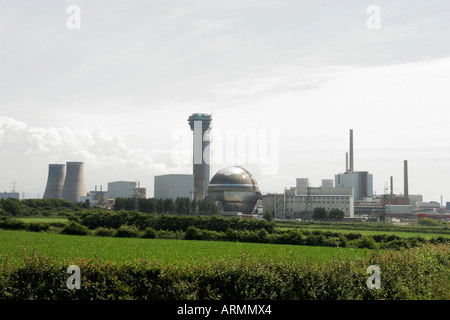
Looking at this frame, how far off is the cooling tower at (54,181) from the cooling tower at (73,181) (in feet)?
23.3

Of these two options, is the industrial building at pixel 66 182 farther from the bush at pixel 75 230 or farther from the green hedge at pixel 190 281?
the green hedge at pixel 190 281

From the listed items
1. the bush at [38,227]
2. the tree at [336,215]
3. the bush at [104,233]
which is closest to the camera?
the bush at [104,233]

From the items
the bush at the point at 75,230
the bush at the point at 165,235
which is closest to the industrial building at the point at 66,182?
the bush at the point at 75,230

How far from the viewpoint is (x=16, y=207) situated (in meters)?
98.4

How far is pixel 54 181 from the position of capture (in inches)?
6368

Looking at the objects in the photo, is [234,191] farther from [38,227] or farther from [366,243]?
[366,243]

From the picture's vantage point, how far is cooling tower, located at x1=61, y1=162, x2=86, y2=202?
503 ft

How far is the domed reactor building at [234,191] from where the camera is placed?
14288 centimetres

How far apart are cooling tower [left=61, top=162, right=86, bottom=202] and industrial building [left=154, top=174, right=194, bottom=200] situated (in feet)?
→ 87.4

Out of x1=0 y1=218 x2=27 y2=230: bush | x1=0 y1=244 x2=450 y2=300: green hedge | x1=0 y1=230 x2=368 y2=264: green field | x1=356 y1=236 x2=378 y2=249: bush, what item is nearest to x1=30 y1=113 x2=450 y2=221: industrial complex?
x1=0 y1=218 x2=27 y2=230: bush

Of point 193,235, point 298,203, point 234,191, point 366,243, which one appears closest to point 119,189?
point 234,191

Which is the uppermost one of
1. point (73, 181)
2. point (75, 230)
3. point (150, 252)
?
point (73, 181)

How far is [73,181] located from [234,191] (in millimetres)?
57080
